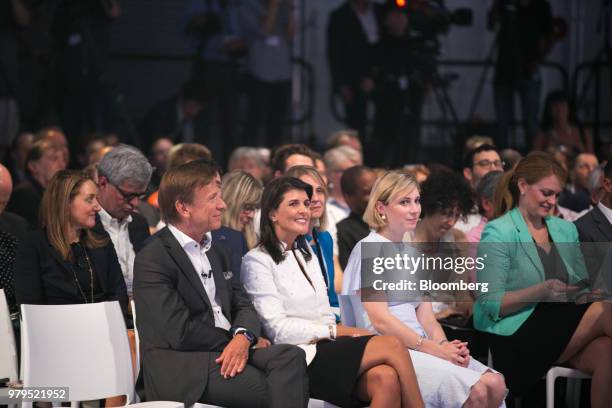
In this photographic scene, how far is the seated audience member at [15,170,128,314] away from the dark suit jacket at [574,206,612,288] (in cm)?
216

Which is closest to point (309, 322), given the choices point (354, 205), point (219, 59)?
point (354, 205)

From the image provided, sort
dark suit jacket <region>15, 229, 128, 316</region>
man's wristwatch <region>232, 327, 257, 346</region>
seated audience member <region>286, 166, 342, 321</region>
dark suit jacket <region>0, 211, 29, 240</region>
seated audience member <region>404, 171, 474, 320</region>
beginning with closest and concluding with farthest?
man's wristwatch <region>232, 327, 257, 346</region> → dark suit jacket <region>15, 229, 128, 316</region> → seated audience member <region>286, 166, 342, 321</region> → dark suit jacket <region>0, 211, 29, 240</region> → seated audience member <region>404, 171, 474, 320</region>

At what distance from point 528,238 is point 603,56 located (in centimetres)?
573

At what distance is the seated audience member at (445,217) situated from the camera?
5.16 m

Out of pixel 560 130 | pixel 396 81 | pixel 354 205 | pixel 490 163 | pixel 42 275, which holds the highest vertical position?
pixel 396 81

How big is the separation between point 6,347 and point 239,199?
1.53m

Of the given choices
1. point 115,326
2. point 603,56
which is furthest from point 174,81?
point 115,326

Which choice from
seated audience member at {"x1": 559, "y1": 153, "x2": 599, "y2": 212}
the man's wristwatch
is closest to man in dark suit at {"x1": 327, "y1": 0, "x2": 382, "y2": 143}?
seated audience member at {"x1": 559, "y1": 153, "x2": 599, "y2": 212}

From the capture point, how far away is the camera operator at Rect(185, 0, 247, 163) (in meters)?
9.38

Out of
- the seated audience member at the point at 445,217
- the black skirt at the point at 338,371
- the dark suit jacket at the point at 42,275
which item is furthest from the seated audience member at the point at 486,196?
the dark suit jacket at the point at 42,275

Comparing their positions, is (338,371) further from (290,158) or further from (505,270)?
(290,158)

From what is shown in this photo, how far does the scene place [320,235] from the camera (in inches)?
198

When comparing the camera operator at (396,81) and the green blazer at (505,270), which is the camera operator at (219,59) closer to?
the camera operator at (396,81)

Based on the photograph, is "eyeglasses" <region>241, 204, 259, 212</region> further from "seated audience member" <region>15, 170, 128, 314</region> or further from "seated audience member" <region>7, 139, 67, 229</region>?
"seated audience member" <region>7, 139, 67, 229</region>
